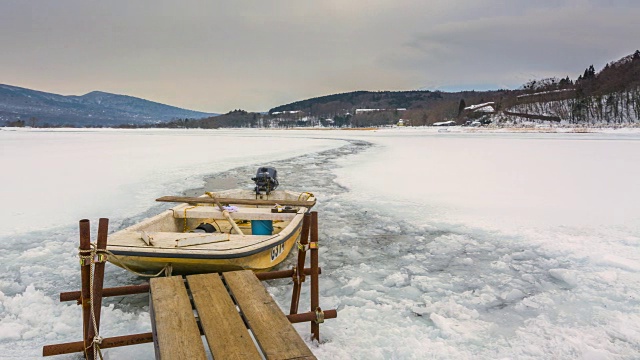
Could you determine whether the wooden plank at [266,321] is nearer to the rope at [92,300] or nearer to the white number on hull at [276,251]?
the rope at [92,300]

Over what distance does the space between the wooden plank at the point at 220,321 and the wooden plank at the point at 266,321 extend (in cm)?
8

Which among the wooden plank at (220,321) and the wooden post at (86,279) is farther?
the wooden post at (86,279)

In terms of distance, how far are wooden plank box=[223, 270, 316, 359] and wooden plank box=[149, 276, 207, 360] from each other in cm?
38

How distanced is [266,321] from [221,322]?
1.03 feet

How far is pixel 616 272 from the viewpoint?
222 inches

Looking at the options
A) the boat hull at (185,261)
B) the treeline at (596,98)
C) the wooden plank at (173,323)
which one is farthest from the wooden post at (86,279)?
the treeline at (596,98)

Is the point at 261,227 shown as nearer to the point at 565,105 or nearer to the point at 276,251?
the point at 276,251

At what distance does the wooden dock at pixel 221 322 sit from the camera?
2.74 m

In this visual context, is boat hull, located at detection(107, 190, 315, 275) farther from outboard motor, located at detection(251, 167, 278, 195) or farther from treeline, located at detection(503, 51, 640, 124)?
treeline, located at detection(503, 51, 640, 124)

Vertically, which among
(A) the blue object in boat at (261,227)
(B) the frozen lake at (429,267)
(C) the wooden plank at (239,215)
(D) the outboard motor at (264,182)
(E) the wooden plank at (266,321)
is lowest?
(B) the frozen lake at (429,267)

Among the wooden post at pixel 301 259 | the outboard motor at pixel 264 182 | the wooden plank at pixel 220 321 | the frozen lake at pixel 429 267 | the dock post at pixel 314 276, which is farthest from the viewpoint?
the outboard motor at pixel 264 182

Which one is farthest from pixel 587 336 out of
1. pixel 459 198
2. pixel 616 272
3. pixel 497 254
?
pixel 459 198

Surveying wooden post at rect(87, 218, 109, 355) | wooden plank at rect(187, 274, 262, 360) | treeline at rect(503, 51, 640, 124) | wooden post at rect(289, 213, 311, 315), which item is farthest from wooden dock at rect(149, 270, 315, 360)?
treeline at rect(503, 51, 640, 124)

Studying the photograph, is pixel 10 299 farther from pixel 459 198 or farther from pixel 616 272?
pixel 459 198
